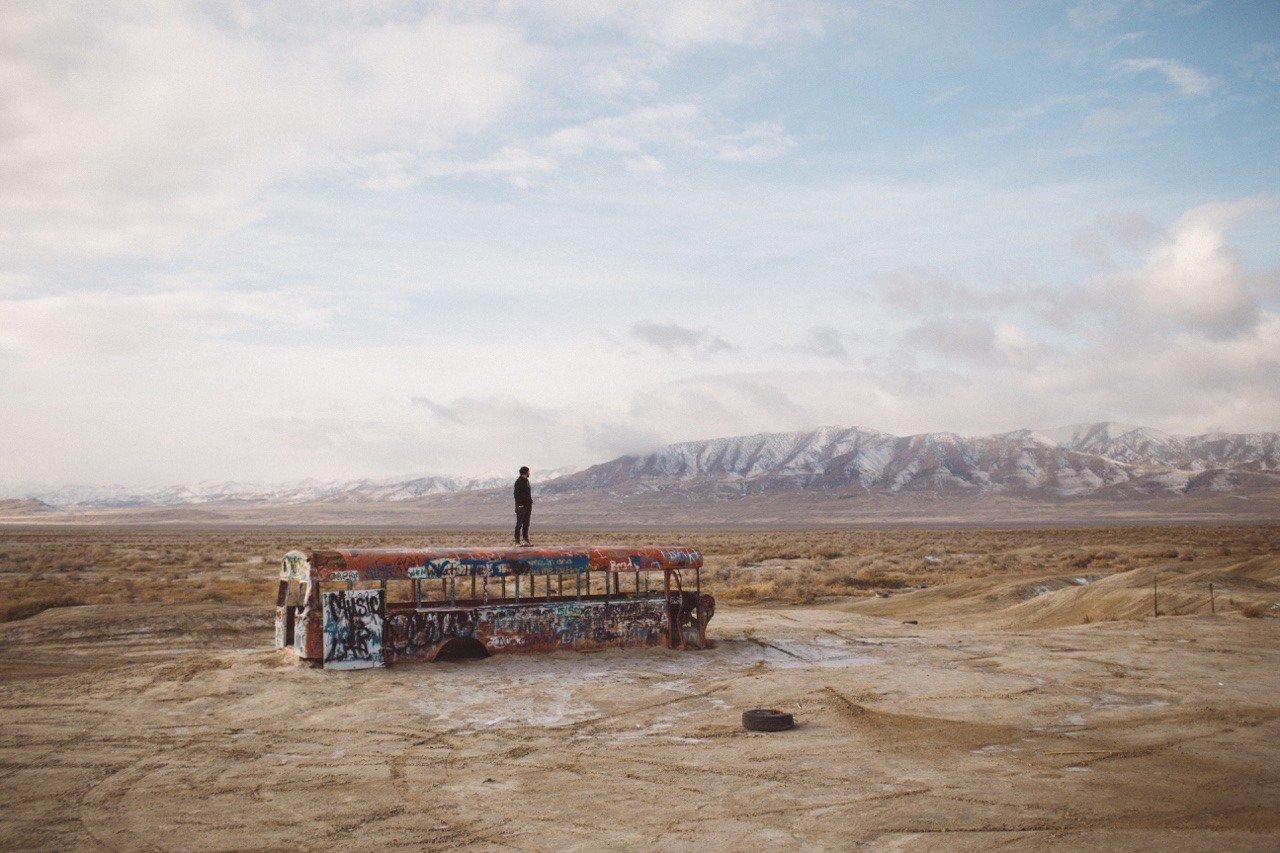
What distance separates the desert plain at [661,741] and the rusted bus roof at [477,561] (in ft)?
4.76

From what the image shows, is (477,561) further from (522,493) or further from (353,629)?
(522,493)

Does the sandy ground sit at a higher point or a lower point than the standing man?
lower

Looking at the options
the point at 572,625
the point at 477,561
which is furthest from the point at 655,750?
the point at 477,561

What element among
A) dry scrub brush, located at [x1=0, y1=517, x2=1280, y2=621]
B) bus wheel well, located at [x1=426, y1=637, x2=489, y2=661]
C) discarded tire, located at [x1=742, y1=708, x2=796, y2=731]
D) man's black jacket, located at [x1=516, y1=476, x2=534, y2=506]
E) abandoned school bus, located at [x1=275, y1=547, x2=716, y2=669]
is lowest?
dry scrub brush, located at [x1=0, y1=517, x2=1280, y2=621]

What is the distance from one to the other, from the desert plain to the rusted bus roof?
1452mm

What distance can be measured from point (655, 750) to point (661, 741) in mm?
423

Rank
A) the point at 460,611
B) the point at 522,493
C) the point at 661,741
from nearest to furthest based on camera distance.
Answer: the point at 661,741, the point at 460,611, the point at 522,493

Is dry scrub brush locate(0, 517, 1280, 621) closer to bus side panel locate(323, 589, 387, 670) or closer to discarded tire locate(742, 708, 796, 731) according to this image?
bus side panel locate(323, 589, 387, 670)

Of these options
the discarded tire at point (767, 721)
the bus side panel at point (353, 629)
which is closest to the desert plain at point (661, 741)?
the discarded tire at point (767, 721)

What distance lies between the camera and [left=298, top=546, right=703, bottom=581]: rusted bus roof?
13812 mm

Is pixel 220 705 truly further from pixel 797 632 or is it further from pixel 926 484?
pixel 926 484

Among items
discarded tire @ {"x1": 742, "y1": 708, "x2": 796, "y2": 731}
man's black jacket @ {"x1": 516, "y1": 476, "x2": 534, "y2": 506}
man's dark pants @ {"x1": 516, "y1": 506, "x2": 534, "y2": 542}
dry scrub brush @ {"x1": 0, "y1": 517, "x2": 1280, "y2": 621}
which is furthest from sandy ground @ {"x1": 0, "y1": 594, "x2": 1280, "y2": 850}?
dry scrub brush @ {"x1": 0, "y1": 517, "x2": 1280, "y2": 621}

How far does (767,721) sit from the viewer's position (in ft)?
34.8

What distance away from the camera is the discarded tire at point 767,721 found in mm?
10594
